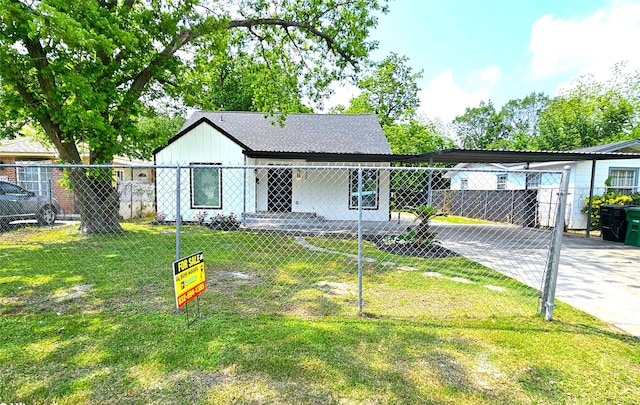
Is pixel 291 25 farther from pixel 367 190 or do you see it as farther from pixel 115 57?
pixel 367 190

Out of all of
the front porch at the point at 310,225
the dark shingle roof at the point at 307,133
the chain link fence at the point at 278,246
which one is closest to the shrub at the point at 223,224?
the chain link fence at the point at 278,246

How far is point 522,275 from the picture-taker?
5.76m

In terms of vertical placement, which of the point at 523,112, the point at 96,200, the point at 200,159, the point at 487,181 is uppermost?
the point at 523,112

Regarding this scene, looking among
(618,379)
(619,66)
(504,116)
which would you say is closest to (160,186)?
(618,379)

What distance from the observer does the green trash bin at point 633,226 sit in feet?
29.5

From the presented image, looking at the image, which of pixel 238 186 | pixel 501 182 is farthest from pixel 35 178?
pixel 501 182

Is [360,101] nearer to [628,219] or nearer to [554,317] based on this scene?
[628,219]

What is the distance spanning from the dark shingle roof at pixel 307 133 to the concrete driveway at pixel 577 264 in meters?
4.95

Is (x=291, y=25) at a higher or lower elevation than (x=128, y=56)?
higher

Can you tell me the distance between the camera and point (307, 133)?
46.9 ft

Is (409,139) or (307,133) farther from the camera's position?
(409,139)

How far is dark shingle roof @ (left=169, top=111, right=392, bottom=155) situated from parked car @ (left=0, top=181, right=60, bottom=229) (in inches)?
208

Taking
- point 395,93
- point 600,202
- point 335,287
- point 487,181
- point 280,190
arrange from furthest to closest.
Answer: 1. point 395,93
2. point 487,181
3. point 280,190
4. point 600,202
5. point 335,287

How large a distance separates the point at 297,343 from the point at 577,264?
6856 millimetres
